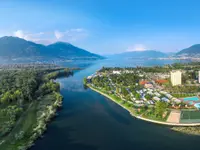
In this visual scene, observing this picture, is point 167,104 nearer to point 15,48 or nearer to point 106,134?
point 106,134

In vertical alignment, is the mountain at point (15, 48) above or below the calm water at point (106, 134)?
above

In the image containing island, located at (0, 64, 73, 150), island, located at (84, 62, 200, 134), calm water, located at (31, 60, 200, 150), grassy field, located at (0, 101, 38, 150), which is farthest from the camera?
island, located at (84, 62, 200, 134)

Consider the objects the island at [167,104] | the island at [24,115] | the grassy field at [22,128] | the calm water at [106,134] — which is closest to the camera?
the grassy field at [22,128]

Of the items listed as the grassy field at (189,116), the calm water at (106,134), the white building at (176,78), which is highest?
the white building at (176,78)

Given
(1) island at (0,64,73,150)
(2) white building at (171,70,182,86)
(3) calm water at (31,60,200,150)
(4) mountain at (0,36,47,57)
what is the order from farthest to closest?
(4) mountain at (0,36,47,57) < (2) white building at (171,70,182,86) < (1) island at (0,64,73,150) < (3) calm water at (31,60,200,150)

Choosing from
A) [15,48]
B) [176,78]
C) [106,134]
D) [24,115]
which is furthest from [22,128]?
[15,48]

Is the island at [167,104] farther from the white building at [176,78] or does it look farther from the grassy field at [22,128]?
the grassy field at [22,128]

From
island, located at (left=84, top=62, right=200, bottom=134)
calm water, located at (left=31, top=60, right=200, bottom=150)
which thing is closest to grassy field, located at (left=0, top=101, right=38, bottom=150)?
calm water, located at (left=31, top=60, right=200, bottom=150)

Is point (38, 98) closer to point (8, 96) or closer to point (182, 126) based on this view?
point (8, 96)

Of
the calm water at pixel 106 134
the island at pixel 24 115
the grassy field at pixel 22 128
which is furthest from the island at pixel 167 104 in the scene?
the grassy field at pixel 22 128

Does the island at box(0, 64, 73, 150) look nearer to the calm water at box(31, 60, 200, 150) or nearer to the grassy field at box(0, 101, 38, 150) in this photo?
the grassy field at box(0, 101, 38, 150)

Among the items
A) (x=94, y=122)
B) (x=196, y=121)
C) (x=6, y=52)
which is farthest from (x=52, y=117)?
(x=6, y=52)
